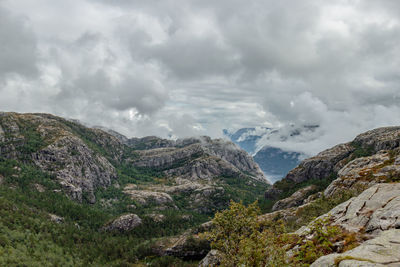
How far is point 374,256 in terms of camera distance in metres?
23.7

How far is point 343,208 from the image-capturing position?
5141cm

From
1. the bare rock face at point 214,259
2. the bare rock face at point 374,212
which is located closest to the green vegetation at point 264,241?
the bare rock face at point 214,259

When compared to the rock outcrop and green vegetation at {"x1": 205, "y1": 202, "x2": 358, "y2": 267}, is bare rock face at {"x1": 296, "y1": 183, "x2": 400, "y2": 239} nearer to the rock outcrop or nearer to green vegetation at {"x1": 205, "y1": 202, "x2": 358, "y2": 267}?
the rock outcrop

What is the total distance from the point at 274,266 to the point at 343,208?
35.2 m

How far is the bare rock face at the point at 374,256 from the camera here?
2231 cm

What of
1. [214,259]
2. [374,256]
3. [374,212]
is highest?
[374,212]

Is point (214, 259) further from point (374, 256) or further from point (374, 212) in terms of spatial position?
point (374, 256)

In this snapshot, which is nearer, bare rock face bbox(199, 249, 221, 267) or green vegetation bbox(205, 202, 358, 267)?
green vegetation bbox(205, 202, 358, 267)

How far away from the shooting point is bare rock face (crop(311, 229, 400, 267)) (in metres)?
22.3

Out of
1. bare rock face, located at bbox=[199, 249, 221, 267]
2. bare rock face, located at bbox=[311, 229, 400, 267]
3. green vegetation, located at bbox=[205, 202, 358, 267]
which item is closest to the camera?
bare rock face, located at bbox=[311, 229, 400, 267]

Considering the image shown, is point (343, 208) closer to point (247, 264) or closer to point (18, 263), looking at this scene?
point (247, 264)

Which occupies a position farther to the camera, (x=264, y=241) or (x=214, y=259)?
(x=214, y=259)

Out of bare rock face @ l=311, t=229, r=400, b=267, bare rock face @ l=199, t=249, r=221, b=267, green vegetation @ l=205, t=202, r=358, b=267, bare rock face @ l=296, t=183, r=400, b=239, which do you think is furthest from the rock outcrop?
bare rock face @ l=199, t=249, r=221, b=267

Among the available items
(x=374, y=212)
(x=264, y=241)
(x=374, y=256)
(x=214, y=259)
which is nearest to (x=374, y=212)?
(x=374, y=212)
